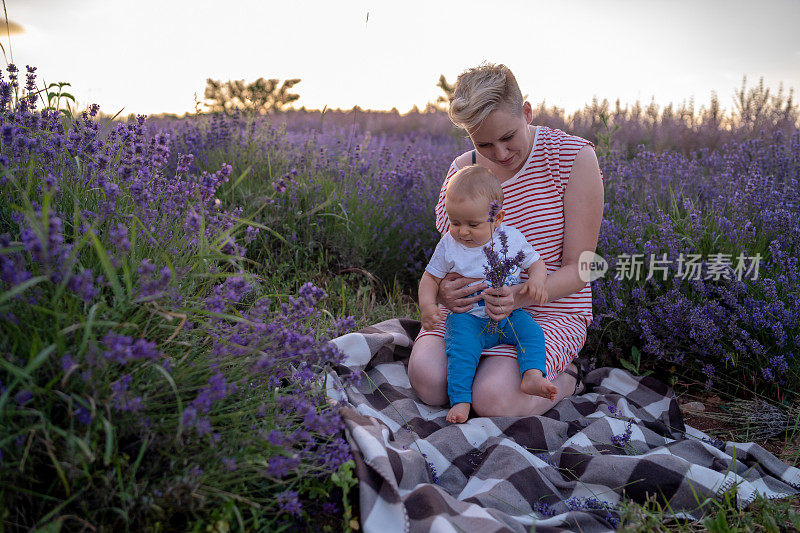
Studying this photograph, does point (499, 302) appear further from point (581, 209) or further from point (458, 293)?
point (581, 209)

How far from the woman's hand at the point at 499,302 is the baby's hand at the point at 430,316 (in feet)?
0.79

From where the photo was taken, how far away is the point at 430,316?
2.43 m

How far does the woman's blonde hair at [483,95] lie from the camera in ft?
7.45

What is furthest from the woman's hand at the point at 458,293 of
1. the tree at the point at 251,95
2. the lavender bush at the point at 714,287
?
the tree at the point at 251,95

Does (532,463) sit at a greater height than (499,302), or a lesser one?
lesser

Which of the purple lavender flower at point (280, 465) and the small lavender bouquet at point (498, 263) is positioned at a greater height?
the small lavender bouquet at point (498, 263)

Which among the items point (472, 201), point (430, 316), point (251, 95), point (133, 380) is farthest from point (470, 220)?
point (251, 95)

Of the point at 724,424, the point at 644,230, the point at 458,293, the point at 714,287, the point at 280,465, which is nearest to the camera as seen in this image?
the point at 280,465

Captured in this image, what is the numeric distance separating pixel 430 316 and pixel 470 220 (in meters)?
0.43

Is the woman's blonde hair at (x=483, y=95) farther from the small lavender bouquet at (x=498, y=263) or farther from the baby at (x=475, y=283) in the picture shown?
the small lavender bouquet at (x=498, y=263)

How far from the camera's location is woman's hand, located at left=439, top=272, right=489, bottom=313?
2.36m

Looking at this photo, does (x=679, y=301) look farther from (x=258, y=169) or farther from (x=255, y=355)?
(x=258, y=169)

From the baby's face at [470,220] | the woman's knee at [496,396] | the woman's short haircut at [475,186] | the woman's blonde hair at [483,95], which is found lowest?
the woman's knee at [496,396]

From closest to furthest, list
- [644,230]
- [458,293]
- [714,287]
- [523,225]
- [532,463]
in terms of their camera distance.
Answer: [532,463] < [458,293] < [523,225] < [714,287] < [644,230]
